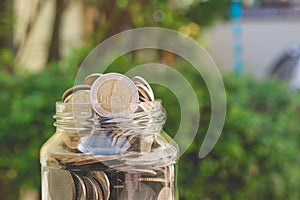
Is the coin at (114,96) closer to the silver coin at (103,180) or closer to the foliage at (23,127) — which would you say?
the silver coin at (103,180)

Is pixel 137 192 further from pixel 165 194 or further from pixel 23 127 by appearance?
pixel 23 127

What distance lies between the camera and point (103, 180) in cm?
52

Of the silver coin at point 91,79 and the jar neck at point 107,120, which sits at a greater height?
the silver coin at point 91,79

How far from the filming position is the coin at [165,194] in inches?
21.6

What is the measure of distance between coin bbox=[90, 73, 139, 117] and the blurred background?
2.50 ft

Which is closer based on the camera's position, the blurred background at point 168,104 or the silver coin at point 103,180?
the silver coin at point 103,180

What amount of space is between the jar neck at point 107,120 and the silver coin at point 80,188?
49 mm

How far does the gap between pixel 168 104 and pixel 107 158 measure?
34.7 inches

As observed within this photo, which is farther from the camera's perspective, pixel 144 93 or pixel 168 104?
pixel 168 104

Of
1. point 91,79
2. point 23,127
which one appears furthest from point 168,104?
point 91,79

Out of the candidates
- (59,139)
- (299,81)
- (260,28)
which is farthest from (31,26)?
(260,28)

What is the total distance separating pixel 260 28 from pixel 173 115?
360 cm

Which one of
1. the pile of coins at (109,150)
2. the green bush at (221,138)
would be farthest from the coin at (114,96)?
the green bush at (221,138)

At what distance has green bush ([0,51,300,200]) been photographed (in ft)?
4.44
